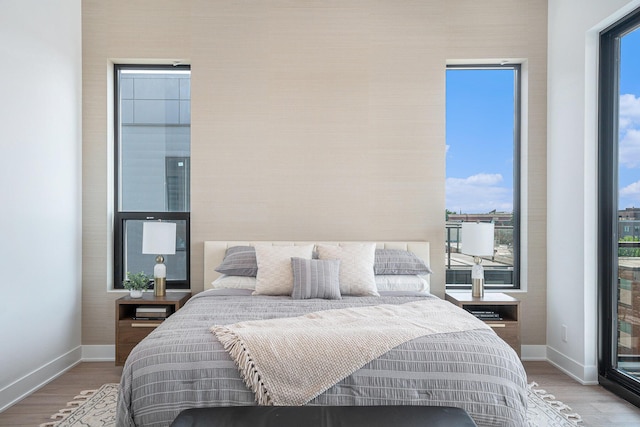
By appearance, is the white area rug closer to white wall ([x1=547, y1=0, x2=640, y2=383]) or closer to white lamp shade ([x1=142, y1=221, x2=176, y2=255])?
white wall ([x1=547, y1=0, x2=640, y2=383])

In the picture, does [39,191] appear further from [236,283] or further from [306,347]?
[306,347]

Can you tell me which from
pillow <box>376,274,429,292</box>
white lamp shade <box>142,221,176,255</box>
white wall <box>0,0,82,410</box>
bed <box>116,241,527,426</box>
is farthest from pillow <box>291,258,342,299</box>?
white wall <box>0,0,82,410</box>

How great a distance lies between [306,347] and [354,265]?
4.67 feet

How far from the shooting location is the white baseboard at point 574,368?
3320mm

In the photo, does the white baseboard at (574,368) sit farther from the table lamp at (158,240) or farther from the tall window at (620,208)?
the table lamp at (158,240)

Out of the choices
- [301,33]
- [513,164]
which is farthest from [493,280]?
[301,33]

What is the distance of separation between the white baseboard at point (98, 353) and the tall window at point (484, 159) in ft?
10.3

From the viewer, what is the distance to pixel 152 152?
4.15 m

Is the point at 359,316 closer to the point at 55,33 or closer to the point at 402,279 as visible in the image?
the point at 402,279

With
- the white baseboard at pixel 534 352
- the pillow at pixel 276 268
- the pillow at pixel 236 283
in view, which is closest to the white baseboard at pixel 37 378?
the pillow at pixel 236 283

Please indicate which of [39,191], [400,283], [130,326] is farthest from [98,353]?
[400,283]

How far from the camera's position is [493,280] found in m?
4.16

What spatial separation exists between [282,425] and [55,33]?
356 centimetres

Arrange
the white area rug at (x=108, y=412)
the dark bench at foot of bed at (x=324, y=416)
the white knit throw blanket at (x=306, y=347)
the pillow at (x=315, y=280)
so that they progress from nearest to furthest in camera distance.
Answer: the dark bench at foot of bed at (x=324, y=416)
the white knit throw blanket at (x=306, y=347)
the white area rug at (x=108, y=412)
the pillow at (x=315, y=280)
